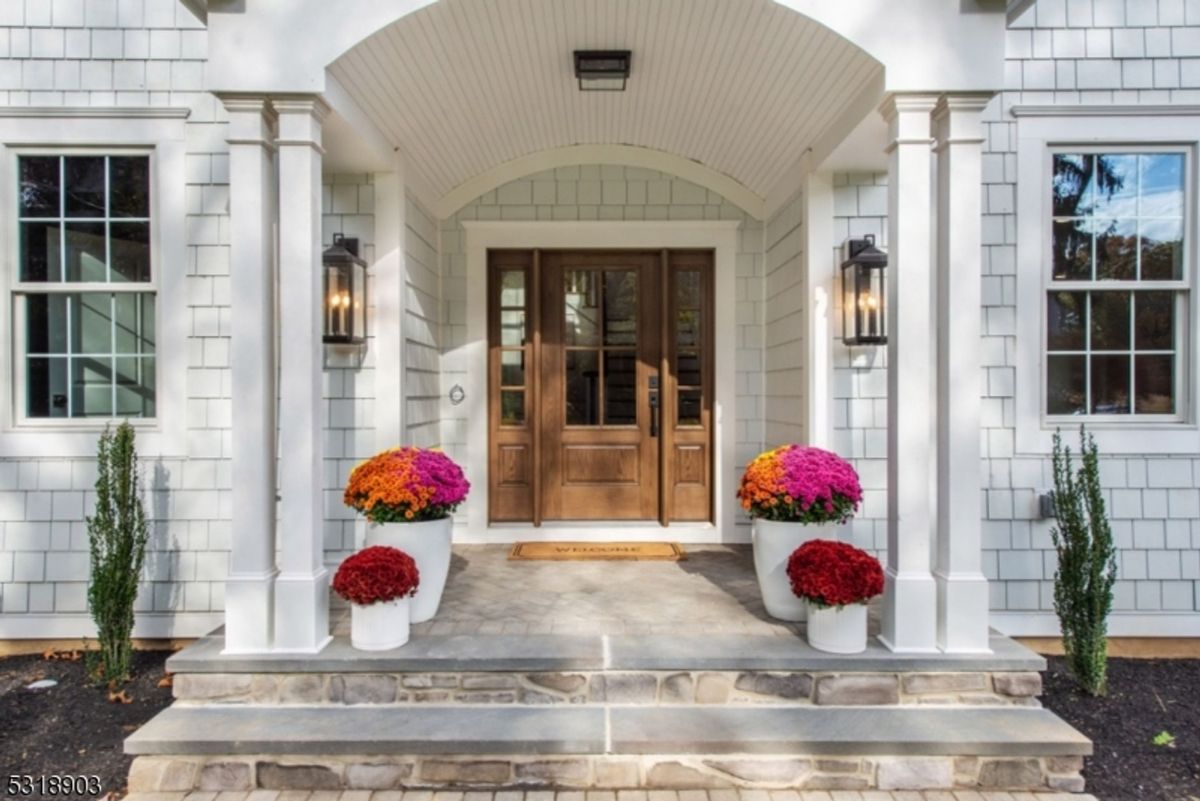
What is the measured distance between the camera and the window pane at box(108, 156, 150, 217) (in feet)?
12.9

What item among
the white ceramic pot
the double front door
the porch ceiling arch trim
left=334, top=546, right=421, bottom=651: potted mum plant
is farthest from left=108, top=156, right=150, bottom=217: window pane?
the white ceramic pot

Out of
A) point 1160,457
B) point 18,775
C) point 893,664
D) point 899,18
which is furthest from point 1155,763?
point 18,775

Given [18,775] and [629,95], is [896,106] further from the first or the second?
[18,775]

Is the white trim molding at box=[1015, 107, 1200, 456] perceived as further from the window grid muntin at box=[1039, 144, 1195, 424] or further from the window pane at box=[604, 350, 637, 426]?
the window pane at box=[604, 350, 637, 426]

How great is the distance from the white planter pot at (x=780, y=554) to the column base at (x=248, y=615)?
6.72ft

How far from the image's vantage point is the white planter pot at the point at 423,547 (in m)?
3.05

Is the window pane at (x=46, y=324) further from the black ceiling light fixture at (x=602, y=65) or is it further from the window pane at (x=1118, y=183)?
the window pane at (x=1118, y=183)

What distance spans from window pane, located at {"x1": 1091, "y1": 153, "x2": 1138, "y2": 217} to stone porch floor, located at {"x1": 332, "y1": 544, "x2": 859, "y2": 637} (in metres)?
2.76

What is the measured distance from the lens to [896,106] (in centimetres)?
288

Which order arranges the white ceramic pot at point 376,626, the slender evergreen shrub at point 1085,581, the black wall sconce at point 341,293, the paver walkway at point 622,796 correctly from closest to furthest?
the paver walkway at point 622,796, the white ceramic pot at point 376,626, the slender evergreen shrub at point 1085,581, the black wall sconce at point 341,293

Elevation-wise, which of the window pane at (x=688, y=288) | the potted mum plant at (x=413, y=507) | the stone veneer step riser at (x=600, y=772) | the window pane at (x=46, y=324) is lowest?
the stone veneer step riser at (x=600, y=772)

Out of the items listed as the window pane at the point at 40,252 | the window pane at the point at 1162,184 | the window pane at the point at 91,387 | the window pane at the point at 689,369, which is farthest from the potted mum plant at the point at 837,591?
the window pane at the point at 40,252

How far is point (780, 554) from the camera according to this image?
10.1ft

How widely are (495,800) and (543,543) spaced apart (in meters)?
2.27
